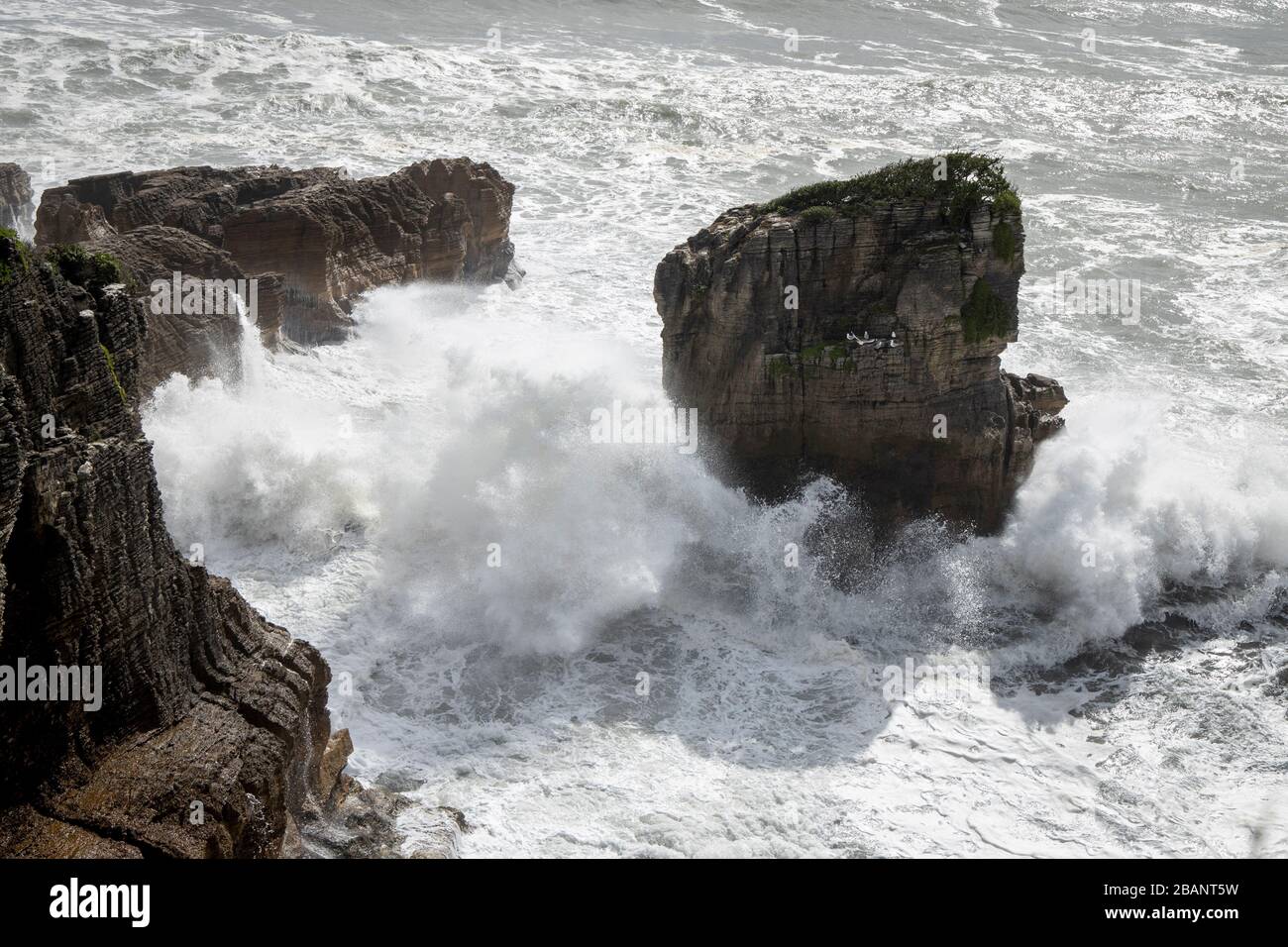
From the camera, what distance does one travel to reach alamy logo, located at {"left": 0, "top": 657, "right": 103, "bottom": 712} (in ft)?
31.4

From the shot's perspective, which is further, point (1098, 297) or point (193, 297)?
point (1098, 297)

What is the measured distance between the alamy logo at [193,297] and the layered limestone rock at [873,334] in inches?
352

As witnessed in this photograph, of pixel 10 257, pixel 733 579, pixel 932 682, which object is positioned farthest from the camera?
pixel 733 579

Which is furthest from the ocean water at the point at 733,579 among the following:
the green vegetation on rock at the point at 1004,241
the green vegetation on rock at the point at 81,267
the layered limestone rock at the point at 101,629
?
the green vegetation on rock at the point at 81,267

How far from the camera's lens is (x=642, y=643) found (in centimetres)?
1819

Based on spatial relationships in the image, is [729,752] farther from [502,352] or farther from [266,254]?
[266,254]

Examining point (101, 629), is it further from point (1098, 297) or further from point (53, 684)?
point (1098, 297)

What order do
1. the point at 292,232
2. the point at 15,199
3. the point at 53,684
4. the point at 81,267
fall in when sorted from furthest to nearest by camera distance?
the point at 15,199, the point at 292,232, the point at 81,267, the point at 53,684

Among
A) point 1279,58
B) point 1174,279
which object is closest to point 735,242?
point 1174,279

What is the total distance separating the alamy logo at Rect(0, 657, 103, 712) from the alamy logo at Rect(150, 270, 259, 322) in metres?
13.2

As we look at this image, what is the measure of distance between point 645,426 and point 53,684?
12.5 meters

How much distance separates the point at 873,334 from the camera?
62.9ft
